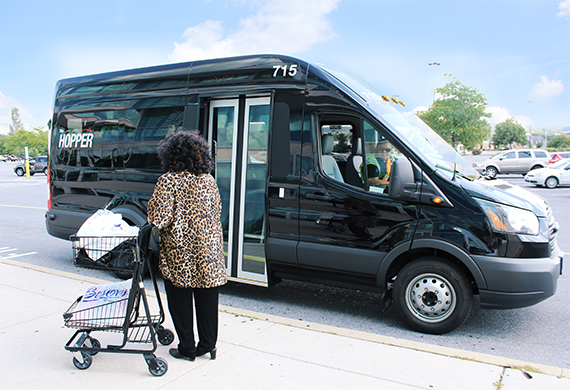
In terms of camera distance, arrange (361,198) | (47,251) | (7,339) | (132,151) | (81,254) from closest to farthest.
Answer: (81,254) → (7,339) → (361,198) → (132,151) → (47,251)

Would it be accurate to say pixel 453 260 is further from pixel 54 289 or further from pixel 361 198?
pixel 54 289

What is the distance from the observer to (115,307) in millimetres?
3477

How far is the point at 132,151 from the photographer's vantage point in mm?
6012

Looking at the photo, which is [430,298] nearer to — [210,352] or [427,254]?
[427,254]

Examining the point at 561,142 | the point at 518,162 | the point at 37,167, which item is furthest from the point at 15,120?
the point at 518,162

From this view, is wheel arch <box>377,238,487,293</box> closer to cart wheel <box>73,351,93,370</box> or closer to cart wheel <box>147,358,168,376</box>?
cart wheel <box>147,358,168,376</box>

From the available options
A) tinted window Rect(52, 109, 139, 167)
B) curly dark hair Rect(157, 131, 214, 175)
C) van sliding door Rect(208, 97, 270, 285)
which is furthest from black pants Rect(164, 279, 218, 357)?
tinted window Rect(52, 109, 139, 167)

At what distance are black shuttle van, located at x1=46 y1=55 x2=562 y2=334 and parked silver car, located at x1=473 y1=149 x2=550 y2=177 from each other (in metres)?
25.1

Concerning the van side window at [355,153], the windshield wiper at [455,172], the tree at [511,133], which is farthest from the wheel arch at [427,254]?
the tree at [511,133]

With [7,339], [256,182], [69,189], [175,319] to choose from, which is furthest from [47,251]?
[175,319]

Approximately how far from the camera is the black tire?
21438mm

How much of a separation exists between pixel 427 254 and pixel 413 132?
1286 mm

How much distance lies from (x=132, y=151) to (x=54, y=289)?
1.94 meters

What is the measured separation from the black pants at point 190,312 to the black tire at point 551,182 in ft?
73.0
